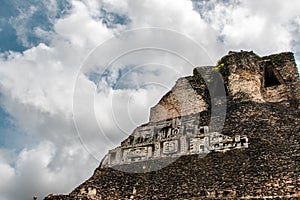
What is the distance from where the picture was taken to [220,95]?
16.4 metres

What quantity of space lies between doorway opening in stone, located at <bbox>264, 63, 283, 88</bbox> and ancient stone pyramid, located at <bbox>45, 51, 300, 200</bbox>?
2.09ft

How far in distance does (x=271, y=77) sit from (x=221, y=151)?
8.12 metres

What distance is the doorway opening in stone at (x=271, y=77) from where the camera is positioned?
17.3 m

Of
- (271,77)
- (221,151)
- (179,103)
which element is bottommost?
(221,151)

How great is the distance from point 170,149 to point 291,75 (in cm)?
799

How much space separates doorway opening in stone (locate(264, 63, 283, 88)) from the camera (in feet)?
56.8

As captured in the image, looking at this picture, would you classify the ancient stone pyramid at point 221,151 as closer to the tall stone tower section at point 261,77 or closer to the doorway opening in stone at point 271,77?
the tall stone tower section at point 261,77

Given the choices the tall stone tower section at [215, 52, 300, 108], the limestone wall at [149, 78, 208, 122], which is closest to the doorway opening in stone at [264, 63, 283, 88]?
the tall stone tower section at [215, 52, 300, 108]

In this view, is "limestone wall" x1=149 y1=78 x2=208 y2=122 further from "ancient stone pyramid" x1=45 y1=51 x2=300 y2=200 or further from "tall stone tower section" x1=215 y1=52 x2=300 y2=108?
"tall stone tower section" x1=215 y1=52 x2=300 y2=108

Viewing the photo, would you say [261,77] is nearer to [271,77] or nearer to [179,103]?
[271,77]

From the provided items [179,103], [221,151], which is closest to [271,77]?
[179,103]

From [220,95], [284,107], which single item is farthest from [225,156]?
[220,95]

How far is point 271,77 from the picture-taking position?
59.0 feet

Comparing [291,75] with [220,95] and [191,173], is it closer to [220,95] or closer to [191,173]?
[220,95]
